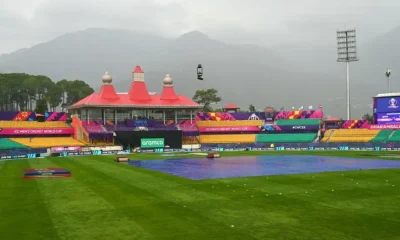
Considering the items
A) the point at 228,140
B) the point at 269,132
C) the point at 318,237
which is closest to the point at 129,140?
the point at 228,140

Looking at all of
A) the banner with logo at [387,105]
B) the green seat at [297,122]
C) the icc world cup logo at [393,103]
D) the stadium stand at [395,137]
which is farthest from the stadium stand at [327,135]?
the icc world cup logo at [393,103]

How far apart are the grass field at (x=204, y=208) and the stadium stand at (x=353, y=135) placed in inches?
1755

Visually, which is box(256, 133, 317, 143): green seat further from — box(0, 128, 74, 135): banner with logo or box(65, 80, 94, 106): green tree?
box(65, 80, 94, 106): green tree

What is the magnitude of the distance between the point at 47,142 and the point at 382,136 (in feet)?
183

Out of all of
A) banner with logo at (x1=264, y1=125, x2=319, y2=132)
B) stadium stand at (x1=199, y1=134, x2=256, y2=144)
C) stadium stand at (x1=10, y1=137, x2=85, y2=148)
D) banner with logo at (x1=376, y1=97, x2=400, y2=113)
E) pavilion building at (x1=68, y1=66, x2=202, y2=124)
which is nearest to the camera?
banner with logo at (x1=376, y1=97, x2=400, y2=113)

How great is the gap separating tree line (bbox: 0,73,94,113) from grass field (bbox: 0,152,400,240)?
83.3 metres

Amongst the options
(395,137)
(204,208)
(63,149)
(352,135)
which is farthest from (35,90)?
(204,208)

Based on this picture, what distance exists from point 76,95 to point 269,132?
207ft

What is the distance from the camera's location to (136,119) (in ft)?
260

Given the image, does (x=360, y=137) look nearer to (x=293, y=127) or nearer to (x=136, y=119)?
(x=293, y=127)

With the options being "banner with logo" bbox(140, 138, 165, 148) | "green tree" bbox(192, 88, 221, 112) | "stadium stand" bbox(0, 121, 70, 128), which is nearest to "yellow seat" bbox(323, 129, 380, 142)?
"banner with logo" bbox(140, 138, 165, 148)

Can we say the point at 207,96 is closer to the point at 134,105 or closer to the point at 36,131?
the point at 134,105

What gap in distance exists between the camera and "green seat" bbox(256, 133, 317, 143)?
7859 centimetres

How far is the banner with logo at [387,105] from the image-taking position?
204 ft
